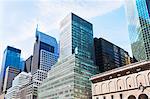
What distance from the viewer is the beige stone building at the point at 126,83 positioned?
198 ft

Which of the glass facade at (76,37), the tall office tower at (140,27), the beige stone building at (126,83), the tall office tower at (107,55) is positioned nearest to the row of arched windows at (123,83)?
the beige stone building at (126,83)

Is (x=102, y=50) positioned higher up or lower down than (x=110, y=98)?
higher up

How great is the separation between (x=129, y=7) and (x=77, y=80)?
95338mm

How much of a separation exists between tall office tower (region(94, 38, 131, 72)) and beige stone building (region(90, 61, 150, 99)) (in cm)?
8791

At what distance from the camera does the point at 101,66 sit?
16288cm

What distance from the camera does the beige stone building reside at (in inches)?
2376

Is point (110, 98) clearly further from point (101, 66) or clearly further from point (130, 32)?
point (130, 32)

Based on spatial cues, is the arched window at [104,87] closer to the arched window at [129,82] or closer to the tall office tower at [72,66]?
the arched window at [129,82]

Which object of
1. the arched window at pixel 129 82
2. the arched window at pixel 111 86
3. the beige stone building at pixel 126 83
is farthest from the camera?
the arched window at pixel 111 86

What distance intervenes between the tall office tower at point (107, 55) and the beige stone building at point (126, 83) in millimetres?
87912

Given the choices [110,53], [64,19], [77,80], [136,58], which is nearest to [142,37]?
[136,58]

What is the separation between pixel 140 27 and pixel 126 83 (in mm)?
99990

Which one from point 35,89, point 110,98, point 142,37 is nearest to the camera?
point 110,98

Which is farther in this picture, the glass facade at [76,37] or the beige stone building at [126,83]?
the glass facade at [76,37]
